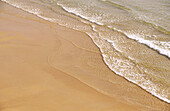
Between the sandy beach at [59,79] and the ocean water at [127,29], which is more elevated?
the ocean water at [127,29]

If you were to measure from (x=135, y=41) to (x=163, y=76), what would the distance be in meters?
1.86

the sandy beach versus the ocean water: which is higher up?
the ocean water

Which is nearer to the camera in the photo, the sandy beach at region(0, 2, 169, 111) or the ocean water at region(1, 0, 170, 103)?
the sandy beach at region(0, 2, 169, 111)

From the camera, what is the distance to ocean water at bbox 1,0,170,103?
468 centimetres

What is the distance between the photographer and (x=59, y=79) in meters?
4.18

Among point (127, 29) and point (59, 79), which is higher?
point (127, 29)

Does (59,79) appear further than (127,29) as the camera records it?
No

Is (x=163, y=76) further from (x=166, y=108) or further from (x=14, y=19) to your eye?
(x=14, y=19)

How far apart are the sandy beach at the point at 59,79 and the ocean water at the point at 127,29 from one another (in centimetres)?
34

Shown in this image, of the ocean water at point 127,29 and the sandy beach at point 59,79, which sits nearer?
the sandy beach at point 59,79

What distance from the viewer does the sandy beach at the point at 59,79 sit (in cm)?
354

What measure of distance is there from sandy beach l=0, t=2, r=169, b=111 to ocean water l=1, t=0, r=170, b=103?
13.3 inches

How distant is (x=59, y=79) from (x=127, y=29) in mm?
3703

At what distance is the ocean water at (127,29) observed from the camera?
4680 mm
